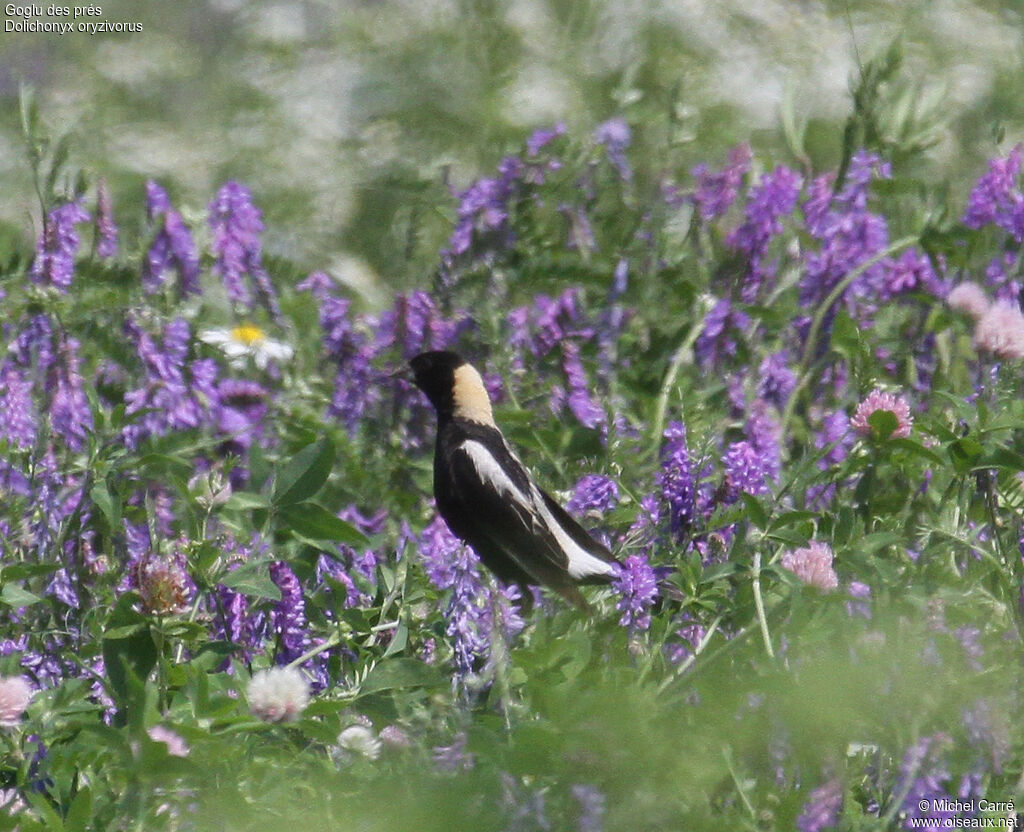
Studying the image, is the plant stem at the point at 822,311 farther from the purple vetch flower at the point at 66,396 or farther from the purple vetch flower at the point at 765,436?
the purple vetch flower at the point at 66,396

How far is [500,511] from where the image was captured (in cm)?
239

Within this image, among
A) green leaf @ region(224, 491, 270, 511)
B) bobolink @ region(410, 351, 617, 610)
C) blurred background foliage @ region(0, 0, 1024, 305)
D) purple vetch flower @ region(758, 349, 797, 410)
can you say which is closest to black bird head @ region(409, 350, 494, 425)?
bobolink @ region(410, 351, 617, 610)

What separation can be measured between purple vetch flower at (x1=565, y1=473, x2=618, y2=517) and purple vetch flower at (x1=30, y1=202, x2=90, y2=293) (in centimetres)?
96

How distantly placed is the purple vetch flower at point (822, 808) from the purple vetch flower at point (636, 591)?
0.37m

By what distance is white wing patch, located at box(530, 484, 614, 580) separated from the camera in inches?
82.2

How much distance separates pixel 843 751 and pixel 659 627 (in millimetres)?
438

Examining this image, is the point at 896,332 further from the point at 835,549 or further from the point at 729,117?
the point at 729,117

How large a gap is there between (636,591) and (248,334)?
173cm

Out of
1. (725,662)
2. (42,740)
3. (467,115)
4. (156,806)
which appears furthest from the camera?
(467,115)

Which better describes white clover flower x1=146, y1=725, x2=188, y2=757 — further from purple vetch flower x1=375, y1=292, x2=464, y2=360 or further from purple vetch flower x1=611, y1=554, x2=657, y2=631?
purple vetch flower x1=375, y1=292, x2=464, y2=360

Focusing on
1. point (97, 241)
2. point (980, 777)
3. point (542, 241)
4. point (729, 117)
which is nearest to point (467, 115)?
point (729, 117)

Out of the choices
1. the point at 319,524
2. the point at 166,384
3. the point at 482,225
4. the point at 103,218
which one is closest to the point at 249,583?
the point at 319,524

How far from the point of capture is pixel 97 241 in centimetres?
286

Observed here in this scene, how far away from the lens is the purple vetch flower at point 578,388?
8.70ft
